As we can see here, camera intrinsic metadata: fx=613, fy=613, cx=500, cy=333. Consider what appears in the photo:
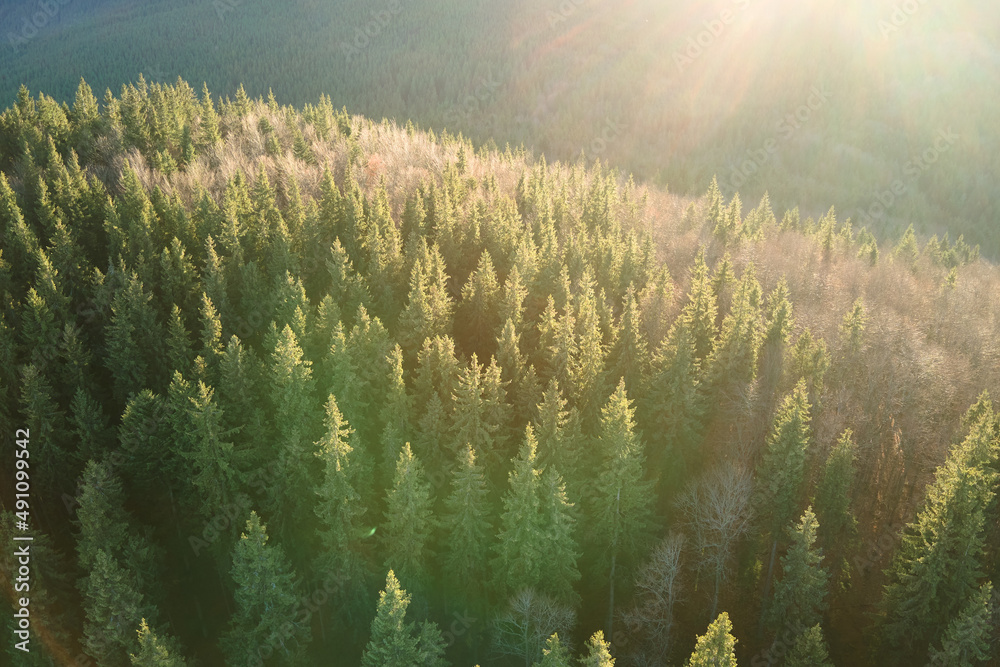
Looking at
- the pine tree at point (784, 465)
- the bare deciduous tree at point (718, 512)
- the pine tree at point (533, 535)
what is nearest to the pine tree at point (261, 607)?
the pine tree at point (533, 535)

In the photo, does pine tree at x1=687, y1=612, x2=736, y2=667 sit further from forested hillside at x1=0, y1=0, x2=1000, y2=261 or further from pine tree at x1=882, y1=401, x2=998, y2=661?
forested hillside at x1=0, y1=0, x2=1000, y2=261

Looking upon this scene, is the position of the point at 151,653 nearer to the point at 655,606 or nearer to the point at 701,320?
the point at 655,606

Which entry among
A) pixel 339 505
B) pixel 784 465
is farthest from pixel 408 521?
pixel 784 465

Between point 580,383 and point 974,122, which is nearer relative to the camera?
point 580,383

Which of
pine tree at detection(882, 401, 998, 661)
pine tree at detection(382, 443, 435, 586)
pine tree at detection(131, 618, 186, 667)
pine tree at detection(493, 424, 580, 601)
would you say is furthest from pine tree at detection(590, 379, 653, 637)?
pine tree at detection(131, 618, 186, 667)

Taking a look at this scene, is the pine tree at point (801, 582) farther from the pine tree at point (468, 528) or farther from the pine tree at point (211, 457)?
the pine tree at point (211, 457)

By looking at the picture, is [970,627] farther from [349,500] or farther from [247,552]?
[247,552]

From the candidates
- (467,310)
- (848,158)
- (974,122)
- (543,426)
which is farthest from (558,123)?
(543,426)
